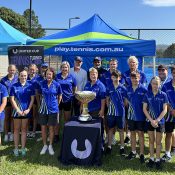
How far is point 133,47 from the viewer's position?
8031 mm

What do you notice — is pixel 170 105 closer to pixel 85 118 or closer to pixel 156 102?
pixel 156 102

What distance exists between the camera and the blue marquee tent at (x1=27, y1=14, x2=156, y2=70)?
8.02 m

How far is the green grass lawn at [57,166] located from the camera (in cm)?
500

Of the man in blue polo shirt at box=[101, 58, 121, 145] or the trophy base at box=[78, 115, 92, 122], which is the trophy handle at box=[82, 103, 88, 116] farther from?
the man in blue polo shirt at box=[101, 58, 121, 145]

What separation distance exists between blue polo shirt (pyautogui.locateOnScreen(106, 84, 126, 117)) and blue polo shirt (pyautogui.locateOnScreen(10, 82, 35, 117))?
1.49 meters

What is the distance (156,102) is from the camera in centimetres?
508

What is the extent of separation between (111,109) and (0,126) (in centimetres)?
197

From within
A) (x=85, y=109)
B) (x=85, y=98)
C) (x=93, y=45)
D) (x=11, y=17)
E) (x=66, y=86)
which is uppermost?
(x=11, y=17)

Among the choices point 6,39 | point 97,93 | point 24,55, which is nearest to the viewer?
point 97,93

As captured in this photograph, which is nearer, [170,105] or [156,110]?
[156,110]

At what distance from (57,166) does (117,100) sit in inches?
61.7

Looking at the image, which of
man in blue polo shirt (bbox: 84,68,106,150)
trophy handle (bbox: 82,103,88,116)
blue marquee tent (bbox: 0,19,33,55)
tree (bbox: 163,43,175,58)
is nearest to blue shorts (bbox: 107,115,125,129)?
man in blue polo shirt (bbox: 84,68,106,150)

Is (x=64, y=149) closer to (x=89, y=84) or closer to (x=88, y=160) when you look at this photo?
(x=88, y=160)

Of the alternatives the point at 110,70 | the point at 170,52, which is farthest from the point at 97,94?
the point at 170,52
